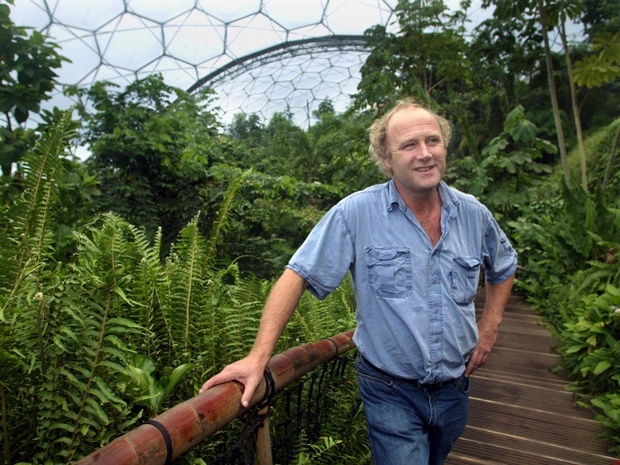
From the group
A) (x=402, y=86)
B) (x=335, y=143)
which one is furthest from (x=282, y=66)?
(x=402, y=86)

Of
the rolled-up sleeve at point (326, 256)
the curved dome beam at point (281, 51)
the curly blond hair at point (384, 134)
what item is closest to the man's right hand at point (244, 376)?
the rolled-up sleeve at point (326, 256)

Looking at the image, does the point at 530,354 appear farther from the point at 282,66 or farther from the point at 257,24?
the point at 282,66

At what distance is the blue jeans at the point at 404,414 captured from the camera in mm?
1689

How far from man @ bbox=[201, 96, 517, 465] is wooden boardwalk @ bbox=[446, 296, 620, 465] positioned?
1.28 meters

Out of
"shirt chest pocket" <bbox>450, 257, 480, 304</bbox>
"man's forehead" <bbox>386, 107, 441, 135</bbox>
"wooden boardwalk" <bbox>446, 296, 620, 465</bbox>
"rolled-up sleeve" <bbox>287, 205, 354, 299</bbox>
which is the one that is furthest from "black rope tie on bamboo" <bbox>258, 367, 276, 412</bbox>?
"wooden boardwalk" <bbox>446, 296, 620, 465</bbox>

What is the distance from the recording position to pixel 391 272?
1717 millimetres

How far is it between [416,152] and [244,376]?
3.12 feet

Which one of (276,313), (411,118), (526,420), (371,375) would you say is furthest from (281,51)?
(276,313)

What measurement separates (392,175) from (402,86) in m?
8.47

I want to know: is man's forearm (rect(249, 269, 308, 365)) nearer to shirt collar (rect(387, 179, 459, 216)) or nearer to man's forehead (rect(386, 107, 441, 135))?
shirt collar (rect(387, 179, 459, 216))

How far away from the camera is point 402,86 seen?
9.84 m

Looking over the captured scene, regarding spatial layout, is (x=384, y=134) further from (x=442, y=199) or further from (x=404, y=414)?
(x=404, y=414)

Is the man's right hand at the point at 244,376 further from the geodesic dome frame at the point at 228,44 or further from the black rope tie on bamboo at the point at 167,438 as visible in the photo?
the geodesic dome frame at the point at 228,44

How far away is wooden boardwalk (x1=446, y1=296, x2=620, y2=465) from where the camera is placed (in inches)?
113
